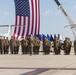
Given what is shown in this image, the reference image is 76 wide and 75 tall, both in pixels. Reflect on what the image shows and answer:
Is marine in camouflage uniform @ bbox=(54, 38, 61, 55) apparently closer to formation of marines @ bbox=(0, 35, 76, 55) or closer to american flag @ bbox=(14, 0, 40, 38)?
formation of marines @ bbox=(0, 35, 76, 55)

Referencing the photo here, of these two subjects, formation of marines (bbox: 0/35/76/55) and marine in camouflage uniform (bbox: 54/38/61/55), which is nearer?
formation of marines (bbox: 0/35/76/55)

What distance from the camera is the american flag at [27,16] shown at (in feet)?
131

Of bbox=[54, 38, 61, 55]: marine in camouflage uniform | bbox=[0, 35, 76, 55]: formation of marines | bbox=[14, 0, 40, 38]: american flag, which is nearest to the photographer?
bbox=[0, 35, 76, 55]: formation of marines

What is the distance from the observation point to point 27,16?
4247 cm

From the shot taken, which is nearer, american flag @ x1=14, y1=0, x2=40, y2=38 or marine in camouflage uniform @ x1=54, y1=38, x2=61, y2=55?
marine in camouflage uniform @ x1=54, y1=38, x2=61, y2=55

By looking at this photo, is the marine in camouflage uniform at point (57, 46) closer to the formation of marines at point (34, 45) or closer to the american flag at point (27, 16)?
the formation of marines at point (34, 45)

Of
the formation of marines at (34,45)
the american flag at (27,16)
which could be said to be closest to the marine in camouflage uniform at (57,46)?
the formation of marines at (34,45)

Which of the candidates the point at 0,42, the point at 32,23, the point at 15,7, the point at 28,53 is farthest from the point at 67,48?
the point at 15,7

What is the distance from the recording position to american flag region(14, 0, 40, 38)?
131ft

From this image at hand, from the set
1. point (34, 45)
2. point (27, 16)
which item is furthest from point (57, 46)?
point (27, 16)

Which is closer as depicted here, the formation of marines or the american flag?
the formation of marines

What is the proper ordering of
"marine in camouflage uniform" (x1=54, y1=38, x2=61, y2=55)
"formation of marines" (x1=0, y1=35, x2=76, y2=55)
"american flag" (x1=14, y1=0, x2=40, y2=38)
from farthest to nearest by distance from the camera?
"american flag" (x1=14, y1=0, x2=40, y2=38)
"marine in camouflage uniform" (x1=54, y1=38, x2=61, y2=55)
"formation of marines" (x1=0, y1=35, x2=76, y2=55)

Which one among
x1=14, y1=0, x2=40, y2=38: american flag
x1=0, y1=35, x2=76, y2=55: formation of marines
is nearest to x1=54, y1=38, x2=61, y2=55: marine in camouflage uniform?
x1=0, y1=35, x2=76, y2=55: formation of marines

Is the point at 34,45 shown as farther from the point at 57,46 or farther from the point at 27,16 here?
the point at 27,16
